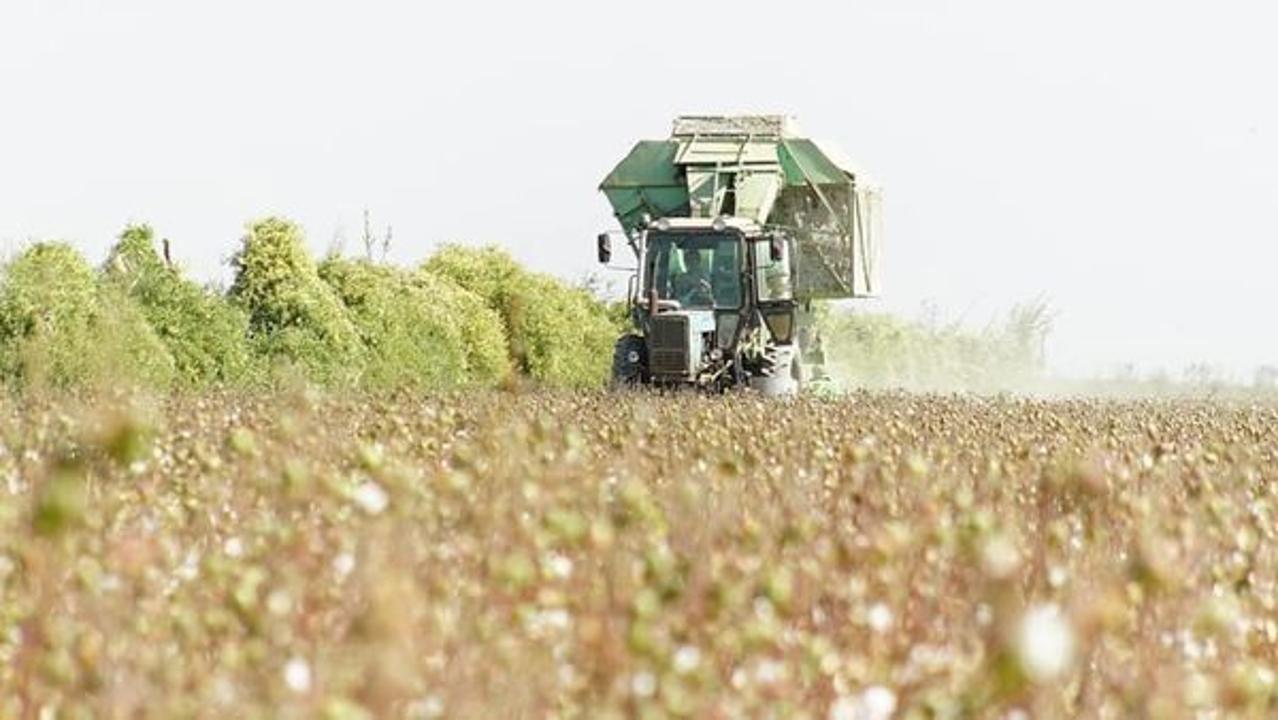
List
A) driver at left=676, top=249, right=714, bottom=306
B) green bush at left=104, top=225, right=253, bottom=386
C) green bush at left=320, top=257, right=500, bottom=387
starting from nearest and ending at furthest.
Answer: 1. driver at left=676, top=249, right=714, bottom=306
2. green bush at left=104, top=225, right=253, bottom=386
3. green bush at left=320, top=257, right=500, bottom=387

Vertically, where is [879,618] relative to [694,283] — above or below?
below

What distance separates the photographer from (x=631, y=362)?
26047mm

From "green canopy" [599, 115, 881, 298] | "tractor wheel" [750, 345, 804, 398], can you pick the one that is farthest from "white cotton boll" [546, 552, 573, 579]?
"green canopy" [599, 115, 881, 298]

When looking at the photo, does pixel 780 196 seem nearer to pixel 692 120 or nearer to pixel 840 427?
pixel 692 120

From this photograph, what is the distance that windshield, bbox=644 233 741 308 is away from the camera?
26016 millimetres

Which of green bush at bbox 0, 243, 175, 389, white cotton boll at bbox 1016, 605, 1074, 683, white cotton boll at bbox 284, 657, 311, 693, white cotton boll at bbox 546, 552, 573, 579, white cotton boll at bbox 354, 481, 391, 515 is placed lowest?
white cotton boll at bbox 284, 657, 311, 693

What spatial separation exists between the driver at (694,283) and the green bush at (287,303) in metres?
4.41

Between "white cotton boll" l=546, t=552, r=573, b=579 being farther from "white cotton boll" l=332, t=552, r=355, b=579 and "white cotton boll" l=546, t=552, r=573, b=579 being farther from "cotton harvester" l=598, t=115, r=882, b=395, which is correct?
"cotton harvester" l=598, t=115, r=882, b=395

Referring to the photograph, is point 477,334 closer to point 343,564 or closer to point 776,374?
point 776,374

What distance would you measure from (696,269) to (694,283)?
0.21m

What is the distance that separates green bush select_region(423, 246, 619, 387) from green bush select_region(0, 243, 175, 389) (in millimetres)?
12277

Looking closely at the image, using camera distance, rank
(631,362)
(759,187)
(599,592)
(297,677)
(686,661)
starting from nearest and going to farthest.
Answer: (297,677) < (686,661) < (599,592) < (631,362) < (759,187)

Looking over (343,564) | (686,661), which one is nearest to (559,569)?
(343,564)

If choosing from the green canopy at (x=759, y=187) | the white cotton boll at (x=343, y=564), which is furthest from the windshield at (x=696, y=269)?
the white cotton boll at (x=343, y=564)
